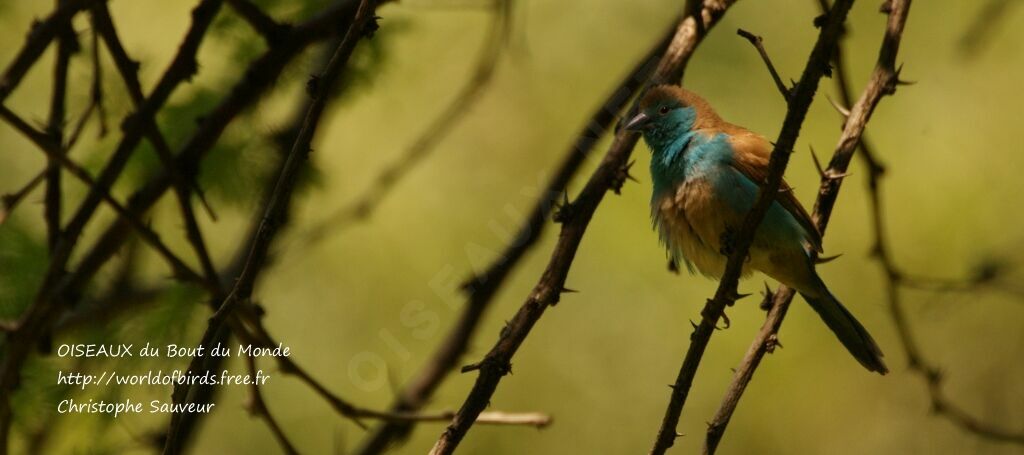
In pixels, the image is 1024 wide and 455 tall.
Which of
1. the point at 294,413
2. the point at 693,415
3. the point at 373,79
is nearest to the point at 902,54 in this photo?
the point at 693,415

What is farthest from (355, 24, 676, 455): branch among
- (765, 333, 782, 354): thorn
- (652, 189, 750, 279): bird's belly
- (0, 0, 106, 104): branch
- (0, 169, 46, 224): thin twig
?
(0, 0, 106, 104): branch

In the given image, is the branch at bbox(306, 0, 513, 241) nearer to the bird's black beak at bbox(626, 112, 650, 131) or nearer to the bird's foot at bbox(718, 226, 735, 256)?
the bird's black beak at bbox(626, 112, 650, 131)

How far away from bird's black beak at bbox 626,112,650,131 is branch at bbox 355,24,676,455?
436 millimetres

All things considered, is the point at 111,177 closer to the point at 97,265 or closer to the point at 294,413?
the point at 97,265

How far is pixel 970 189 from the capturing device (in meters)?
6.10

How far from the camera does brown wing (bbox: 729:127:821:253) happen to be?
3.45 m

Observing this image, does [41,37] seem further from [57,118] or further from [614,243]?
[614,243]

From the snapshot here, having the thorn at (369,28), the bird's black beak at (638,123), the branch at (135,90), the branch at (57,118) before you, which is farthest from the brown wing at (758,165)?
the branch at (57,118)

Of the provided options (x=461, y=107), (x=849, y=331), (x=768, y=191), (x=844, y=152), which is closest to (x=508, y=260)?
(x=461, y=107)

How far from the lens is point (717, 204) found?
140 inches

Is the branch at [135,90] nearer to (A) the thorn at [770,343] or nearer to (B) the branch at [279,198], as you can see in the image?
(B) the branch at [279,198]

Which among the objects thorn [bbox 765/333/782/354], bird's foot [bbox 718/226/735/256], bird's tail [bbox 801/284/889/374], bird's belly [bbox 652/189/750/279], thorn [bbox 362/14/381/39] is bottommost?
bird's tail [bbox 801/284/889/374]

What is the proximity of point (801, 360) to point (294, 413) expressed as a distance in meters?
2.84

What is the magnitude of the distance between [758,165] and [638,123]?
1.32ft
